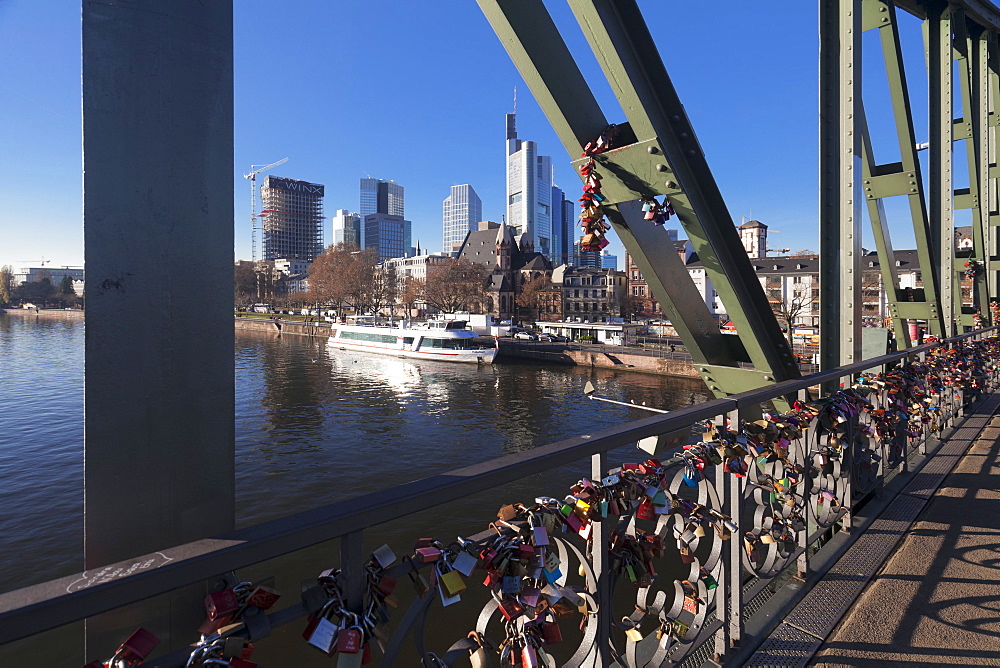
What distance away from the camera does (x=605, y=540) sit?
1749mm

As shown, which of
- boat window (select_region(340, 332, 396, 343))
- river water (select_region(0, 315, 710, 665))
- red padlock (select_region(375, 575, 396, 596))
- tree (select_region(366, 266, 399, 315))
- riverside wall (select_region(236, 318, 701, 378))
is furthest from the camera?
tree (select_region(366, 266, 399, 315))

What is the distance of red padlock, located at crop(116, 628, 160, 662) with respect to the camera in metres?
0.91

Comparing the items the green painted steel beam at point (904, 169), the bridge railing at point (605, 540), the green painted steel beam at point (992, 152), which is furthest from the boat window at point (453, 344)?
the bridge railing at point (605, 540)

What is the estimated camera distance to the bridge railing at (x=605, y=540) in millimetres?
942

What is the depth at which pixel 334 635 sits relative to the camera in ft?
3.59

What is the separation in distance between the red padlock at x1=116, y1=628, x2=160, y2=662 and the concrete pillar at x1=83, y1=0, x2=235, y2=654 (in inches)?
8.0

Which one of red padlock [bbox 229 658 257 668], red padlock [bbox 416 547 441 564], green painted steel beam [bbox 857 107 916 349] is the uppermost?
green painted steel beam [bbox 857 107 916 349]

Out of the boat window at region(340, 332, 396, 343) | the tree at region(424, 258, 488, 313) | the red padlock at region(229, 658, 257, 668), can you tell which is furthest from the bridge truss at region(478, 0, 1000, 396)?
the tree at region(424, 258, 488, 313)

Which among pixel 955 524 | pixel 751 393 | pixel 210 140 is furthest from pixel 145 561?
pixel 955 524

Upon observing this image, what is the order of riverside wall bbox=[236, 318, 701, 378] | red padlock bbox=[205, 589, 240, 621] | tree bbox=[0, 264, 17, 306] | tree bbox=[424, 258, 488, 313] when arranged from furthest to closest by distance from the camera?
1. tree bbox=[0, 264, 17, 306]
2. tree bbox=[424, 258, 488, 313]
3. riverside wall bbox=[236, 318, 701, 378]
4. red padlock bbox=[205, 589, 240, 621]

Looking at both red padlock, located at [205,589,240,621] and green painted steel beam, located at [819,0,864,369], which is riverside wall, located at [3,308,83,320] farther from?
red padlock, located at [205,589,240,621]

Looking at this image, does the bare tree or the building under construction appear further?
the building under construction

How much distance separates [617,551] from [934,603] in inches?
77.1

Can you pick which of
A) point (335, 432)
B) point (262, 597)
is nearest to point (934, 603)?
point (262, 597)
